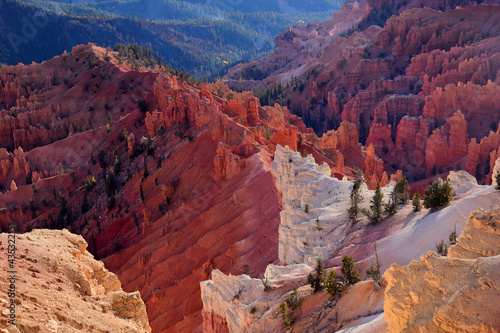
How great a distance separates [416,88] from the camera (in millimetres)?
69188

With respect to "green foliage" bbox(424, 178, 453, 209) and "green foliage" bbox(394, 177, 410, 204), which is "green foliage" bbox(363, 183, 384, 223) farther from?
"green foliage" bbox(424, 178, 453, 209)

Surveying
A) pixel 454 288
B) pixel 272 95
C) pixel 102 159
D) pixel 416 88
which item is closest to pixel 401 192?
pixel 454 288

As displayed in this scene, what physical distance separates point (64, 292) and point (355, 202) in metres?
13.4

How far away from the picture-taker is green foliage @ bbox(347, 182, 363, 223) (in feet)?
68.1

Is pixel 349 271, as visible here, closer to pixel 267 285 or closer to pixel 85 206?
pixel 267 285

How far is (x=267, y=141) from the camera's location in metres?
39.7

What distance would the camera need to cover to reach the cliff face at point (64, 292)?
398 inches

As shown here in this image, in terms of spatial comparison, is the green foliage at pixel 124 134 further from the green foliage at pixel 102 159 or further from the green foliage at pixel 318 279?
the green foliage at pixel 318 279

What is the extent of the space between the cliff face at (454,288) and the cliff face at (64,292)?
20.7 ft

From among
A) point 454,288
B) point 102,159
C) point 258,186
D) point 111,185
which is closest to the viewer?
point 454,288

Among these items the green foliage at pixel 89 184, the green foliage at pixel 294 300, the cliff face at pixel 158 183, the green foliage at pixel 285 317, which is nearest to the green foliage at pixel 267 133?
the cliff face at pixel 158 183

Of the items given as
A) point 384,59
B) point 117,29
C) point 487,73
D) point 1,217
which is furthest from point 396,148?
point 117,29

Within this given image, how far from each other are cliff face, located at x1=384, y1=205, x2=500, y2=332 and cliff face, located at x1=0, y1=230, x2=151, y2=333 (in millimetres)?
6315

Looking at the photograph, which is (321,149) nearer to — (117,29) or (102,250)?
(102,250)
